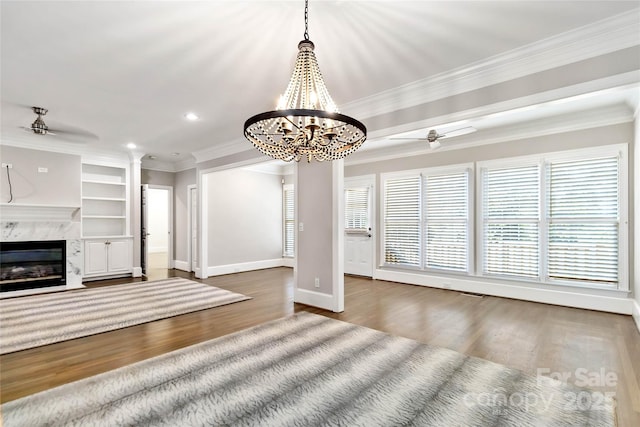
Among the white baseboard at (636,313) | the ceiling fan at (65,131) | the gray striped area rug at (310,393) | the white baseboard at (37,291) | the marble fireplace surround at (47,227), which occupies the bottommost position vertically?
the white baseboard at (37,291)

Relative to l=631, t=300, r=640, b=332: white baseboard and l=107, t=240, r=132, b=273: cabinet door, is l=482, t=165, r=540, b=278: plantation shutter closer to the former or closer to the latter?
l=631, t=300, r=640, b=332: white baseboard

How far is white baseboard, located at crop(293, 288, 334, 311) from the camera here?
4.32 meters

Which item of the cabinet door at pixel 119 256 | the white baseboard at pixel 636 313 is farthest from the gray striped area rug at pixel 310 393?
the cabinet door at pixel 119 256

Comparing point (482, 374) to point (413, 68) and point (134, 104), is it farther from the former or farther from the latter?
point (134, 104)

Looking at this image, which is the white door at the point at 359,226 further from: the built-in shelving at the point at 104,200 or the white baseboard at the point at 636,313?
the built-in shelving at the point at 104,200

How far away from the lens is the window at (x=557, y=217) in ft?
13.9

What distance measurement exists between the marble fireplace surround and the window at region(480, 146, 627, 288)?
300 inches

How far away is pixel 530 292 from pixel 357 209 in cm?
364

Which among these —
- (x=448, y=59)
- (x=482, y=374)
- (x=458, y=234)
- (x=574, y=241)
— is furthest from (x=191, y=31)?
(x=574, y=241)

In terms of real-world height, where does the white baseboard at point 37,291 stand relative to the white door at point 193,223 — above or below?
below

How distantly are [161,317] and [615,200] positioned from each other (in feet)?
20.7

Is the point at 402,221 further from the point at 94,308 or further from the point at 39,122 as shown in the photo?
the point at 39,122

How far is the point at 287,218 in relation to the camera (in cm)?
874

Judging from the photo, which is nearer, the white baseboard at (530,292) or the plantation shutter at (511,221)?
the white baseboard at (530,292)
